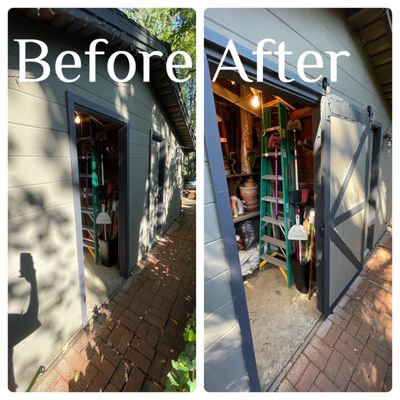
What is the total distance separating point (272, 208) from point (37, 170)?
7.88 ft

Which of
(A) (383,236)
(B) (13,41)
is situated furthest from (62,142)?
(A) (383,236)

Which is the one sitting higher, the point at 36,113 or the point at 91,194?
the point at 36,113

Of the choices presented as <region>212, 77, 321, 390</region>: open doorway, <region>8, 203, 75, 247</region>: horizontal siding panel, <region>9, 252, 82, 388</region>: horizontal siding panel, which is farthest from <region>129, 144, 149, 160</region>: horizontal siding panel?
<region>9, 252, 82, 388</region>: horizontal siding panel

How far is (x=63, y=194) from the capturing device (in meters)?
1.61

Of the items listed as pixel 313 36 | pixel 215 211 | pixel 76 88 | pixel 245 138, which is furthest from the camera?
pixel 245 138

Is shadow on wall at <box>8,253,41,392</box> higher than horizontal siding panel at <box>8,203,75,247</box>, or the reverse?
horizontal siding panel at <box>8,203,75,247</box>

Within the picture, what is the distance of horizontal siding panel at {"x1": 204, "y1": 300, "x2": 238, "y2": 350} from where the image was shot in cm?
100

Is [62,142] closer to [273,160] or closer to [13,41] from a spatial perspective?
[13,41]

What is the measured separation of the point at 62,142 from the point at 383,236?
5.21 m

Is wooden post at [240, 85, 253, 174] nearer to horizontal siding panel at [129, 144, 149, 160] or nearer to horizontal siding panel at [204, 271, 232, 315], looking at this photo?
horizontal siding panel at [129, 144, 149, 160]

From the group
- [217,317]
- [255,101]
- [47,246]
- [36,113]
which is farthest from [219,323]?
[255,101]

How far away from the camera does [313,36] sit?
155 centimetres

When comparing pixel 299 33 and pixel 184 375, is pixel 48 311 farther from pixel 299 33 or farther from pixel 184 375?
pixel 299 33

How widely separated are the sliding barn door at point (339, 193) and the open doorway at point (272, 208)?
0.20m
